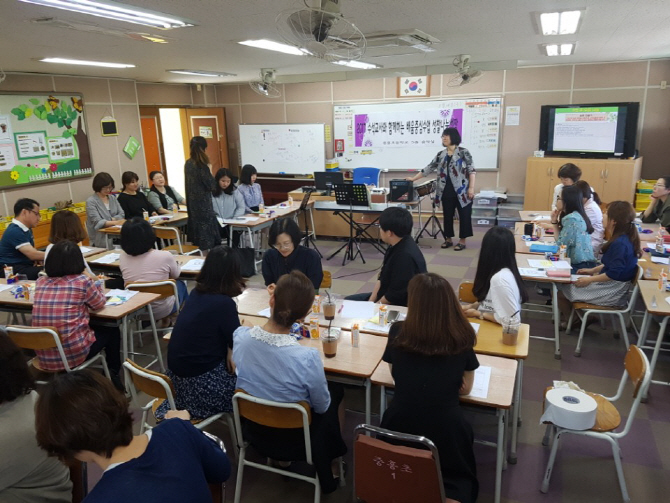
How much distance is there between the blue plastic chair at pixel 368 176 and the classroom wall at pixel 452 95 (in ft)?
2.22

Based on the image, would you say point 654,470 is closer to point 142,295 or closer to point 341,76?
point 142,295

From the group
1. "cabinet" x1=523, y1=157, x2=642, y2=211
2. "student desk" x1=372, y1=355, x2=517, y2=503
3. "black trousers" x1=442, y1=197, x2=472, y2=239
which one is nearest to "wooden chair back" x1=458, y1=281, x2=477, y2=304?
"student desk" x1=372, y1=355, x2=517, y2=503

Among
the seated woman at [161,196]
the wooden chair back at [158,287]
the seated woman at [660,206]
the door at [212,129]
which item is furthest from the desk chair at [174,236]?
the seated woman at [660,206]

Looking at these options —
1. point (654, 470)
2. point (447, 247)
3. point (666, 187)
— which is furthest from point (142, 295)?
point (666, 187)

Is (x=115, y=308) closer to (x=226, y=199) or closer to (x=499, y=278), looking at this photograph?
(x=499, y=278)

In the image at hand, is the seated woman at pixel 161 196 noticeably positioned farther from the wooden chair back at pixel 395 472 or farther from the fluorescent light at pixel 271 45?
the wooden chair back at pixel 395 472

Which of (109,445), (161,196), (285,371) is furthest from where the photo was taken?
(161,196)

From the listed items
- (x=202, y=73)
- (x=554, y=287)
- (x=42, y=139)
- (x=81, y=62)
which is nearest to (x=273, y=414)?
(x=554, y=287)

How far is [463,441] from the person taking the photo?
6.93 ft

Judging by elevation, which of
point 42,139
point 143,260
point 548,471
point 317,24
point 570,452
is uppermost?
point 317,24

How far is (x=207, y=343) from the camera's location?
103 inches

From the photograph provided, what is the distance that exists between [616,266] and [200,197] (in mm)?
4311

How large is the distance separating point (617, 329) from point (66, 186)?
7898mm

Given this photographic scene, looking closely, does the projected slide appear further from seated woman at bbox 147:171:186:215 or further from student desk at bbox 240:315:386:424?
student desk at bbox 240:315:386:424
